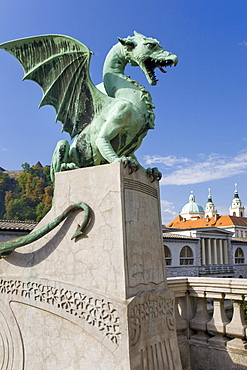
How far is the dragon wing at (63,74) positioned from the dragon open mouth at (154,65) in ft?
2.08

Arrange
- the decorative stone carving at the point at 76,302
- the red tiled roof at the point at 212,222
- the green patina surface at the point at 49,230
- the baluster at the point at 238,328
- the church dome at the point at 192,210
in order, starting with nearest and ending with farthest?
the decorative stone carving at the point at 76,302
the green patina surface at the point at 49,230
the baluster at the point at 238,328
the red tiled roof at the point at 212,222
the church dome at the point at 192,210

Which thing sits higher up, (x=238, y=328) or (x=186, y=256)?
(x=238, y=328)

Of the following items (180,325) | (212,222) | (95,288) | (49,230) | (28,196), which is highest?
(28,196)

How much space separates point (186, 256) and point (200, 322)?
29280 millimetres

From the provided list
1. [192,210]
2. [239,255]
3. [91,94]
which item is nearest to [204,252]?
[239,255]

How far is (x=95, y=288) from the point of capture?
3424 mm

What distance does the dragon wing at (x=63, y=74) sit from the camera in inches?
181

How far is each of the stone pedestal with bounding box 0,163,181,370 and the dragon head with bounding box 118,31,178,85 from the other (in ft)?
5.05

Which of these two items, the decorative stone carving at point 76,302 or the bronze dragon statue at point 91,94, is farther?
the bronze dragon statue at point 91,94

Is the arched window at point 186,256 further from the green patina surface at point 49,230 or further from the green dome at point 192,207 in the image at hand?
the green dome at point 192,207

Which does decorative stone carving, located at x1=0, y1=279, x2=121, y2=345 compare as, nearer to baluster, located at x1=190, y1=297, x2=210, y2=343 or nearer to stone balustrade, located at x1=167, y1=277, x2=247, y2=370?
stone balustrade, located at x1=167, y1=277, x2=247, y2=370

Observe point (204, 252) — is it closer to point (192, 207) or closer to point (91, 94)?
point (91, 94)

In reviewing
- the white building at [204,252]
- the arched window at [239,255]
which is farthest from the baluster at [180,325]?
the arched window at [239,255]

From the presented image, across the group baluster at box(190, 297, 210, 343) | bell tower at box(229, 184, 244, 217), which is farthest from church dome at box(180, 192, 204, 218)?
baluster at box(190, 297, 210, 343)
